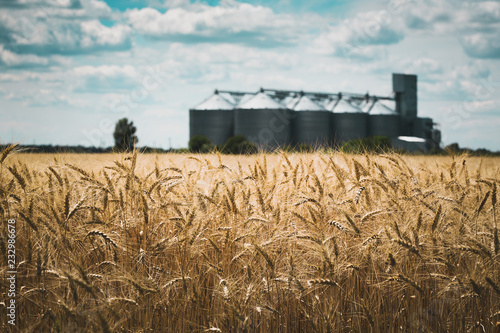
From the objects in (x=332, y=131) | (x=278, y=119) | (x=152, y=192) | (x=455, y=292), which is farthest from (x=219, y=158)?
(x=332, y=131)

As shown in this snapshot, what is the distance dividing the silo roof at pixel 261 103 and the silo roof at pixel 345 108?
7.02m

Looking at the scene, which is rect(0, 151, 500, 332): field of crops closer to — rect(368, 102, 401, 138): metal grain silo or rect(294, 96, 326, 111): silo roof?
rect(294, 96, 326, 111): silo roof

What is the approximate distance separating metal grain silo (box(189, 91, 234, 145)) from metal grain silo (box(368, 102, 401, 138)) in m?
15.6

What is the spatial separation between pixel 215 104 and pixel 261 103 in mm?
5159

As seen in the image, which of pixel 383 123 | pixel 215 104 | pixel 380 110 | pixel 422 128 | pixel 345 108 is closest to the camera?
pixel 215 104

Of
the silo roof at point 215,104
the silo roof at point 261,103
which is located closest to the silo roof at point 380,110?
the silo roof at point 261,103

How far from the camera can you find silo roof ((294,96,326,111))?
47.0 m

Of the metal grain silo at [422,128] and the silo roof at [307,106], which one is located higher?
the silo roof at [307,106]

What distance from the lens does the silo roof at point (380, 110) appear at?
51009 mm

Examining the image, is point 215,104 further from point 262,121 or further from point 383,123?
point 383,123

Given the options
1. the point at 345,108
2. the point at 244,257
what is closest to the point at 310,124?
the point at 345,108

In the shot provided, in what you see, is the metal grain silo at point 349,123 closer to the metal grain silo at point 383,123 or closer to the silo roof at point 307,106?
the metal grain silo at point 383,123

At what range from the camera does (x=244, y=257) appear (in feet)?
11.8

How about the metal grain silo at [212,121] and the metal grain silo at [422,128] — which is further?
the metal grain silo at [422,128]
